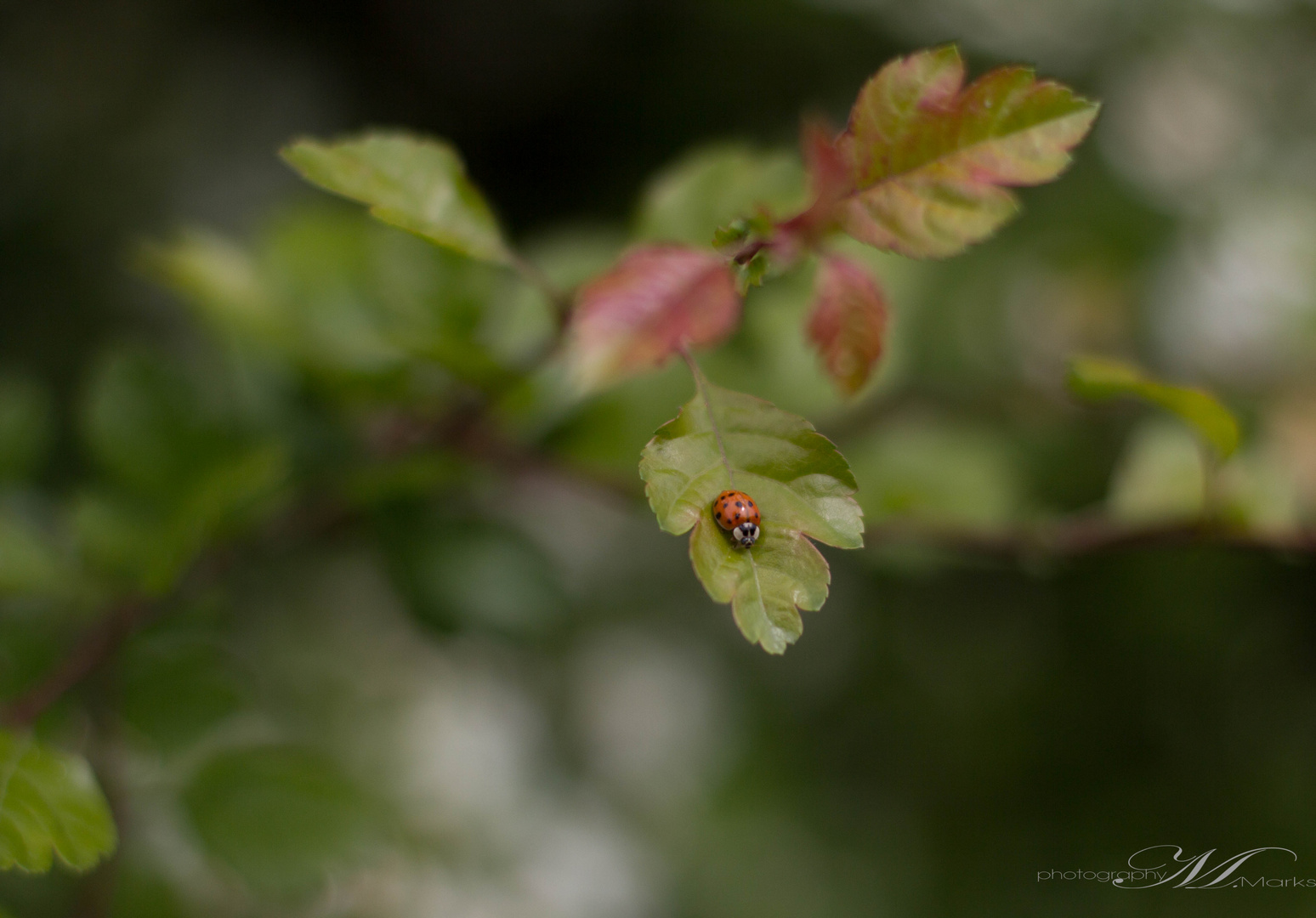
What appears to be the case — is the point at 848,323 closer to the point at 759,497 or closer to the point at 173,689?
the point at 759,497

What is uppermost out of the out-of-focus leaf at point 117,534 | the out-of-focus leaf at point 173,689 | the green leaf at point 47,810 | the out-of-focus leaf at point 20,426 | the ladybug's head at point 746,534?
the out-of-focus leaf at point 20,426

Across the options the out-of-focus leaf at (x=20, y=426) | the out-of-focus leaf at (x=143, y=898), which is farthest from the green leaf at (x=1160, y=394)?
the out-of-focus leaf at (x=143, y=898)

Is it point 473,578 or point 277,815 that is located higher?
point 473,578

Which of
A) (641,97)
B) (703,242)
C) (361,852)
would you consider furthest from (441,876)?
(641,97)

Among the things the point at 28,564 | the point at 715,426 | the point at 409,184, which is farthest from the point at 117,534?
the point at 715,426

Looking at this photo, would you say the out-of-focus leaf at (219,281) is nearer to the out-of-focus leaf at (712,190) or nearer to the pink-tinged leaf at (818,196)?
the out-of-focus leaf at (712,190)

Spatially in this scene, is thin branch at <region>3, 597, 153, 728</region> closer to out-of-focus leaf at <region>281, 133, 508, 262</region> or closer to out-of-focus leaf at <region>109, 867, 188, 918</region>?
out-of-focus leaf at <region>109, 867, 188, 918</region>
